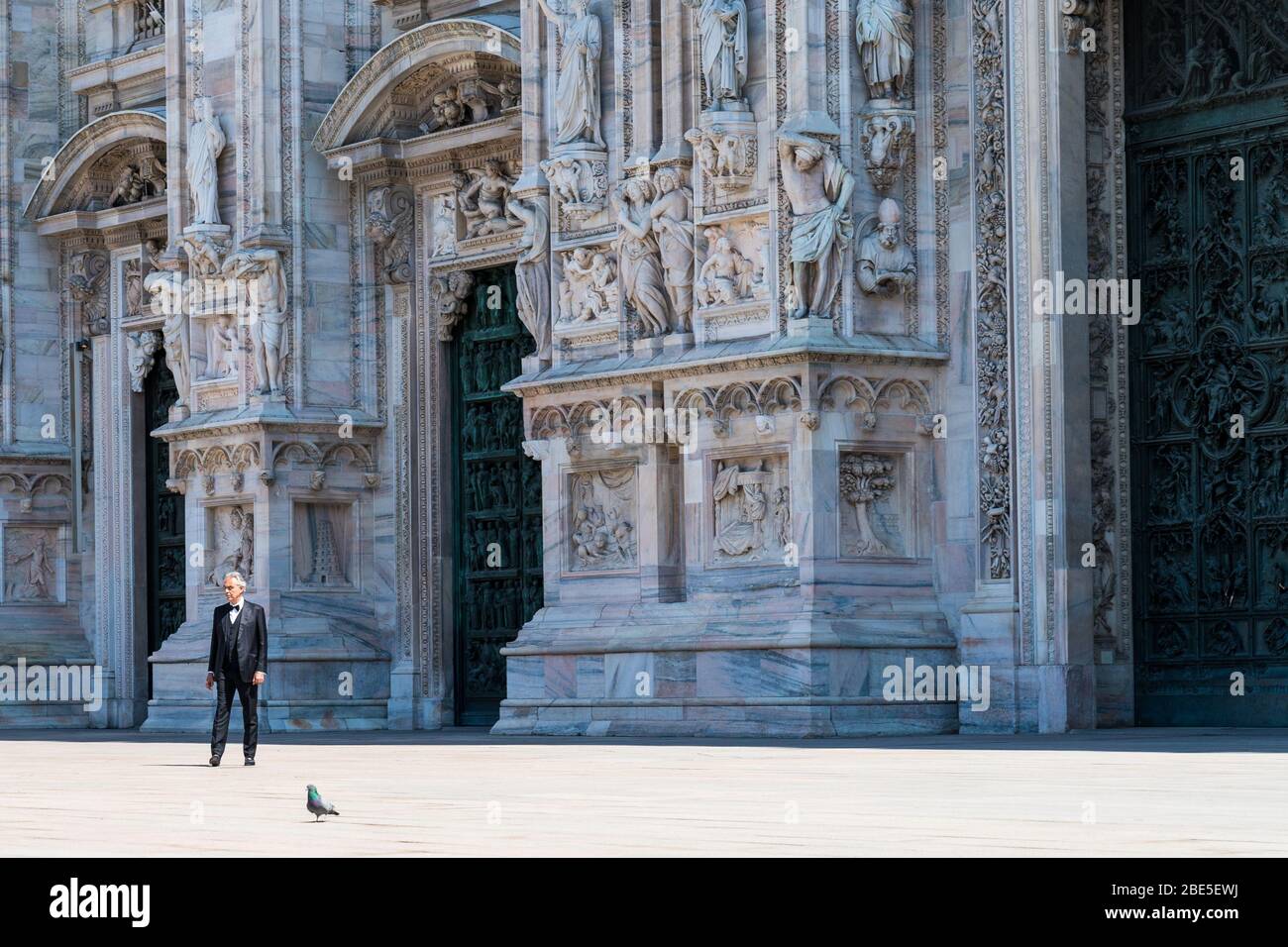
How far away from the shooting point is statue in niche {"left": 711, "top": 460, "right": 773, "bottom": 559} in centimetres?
2394

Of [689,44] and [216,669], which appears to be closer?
[216,669]

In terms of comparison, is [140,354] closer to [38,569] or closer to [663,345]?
[38,569]

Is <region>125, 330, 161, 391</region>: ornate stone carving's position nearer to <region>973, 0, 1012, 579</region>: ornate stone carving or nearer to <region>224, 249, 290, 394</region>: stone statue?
<region>224, 249, 290, 394</region>: stone statue

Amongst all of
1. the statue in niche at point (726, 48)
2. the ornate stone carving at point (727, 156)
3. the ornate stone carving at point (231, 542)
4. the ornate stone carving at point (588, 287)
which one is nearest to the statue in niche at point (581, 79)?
the ornate stone carving at point (588, 287)

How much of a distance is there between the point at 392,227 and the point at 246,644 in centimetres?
973

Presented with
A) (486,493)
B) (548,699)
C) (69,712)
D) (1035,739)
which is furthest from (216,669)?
(69,712)

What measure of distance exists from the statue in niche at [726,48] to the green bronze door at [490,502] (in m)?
6.01

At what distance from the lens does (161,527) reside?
3503cm

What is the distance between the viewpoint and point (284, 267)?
1198 inches

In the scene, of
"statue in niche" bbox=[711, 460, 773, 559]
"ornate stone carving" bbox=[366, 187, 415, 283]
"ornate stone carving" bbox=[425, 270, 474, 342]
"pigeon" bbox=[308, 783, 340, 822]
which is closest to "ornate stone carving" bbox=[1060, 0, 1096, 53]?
"statue in niche" bbox=[711, 460, 773, 559]

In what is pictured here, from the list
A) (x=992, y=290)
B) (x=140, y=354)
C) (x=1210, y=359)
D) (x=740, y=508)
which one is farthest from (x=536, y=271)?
(x=140, y=354)

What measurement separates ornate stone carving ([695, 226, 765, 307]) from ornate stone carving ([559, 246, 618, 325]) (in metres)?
1.42

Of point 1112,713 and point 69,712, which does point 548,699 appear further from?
point 69,712
